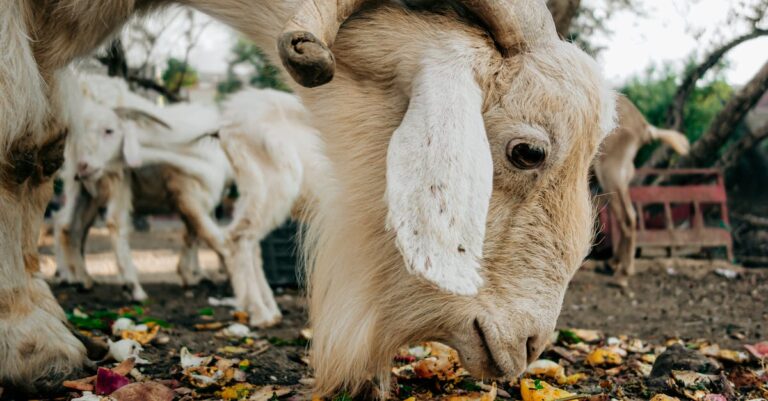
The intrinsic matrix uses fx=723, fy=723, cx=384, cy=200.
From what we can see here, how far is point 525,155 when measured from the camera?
2461 millimetres

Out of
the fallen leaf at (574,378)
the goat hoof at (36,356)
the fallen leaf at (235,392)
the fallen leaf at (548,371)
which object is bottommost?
the fallen leaf at (574,378)

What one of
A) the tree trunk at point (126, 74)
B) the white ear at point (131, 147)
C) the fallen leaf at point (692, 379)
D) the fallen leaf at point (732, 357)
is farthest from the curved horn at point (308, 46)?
the tree trunk at point (126, 74)

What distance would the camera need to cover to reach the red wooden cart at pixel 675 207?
1054cm

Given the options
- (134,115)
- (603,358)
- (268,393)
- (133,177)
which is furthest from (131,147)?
(603,358)

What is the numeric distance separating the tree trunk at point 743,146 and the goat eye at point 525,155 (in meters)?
10.5

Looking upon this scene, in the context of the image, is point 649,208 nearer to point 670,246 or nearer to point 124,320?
point 670,246

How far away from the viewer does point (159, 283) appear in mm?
8969

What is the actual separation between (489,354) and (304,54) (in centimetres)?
116

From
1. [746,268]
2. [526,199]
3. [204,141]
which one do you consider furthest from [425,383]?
[746,268]

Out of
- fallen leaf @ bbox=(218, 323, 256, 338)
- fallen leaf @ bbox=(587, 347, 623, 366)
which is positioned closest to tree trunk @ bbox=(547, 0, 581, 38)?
fallen leaf @ bbox=(587, 347, 623, 366)

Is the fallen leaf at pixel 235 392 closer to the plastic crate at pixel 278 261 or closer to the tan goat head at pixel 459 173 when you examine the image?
the tan goat head at pixel 459 173

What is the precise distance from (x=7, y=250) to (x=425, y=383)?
1816 millimetres

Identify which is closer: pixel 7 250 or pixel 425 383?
pixel 7 250

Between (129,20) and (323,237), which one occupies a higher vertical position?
(129,20)
